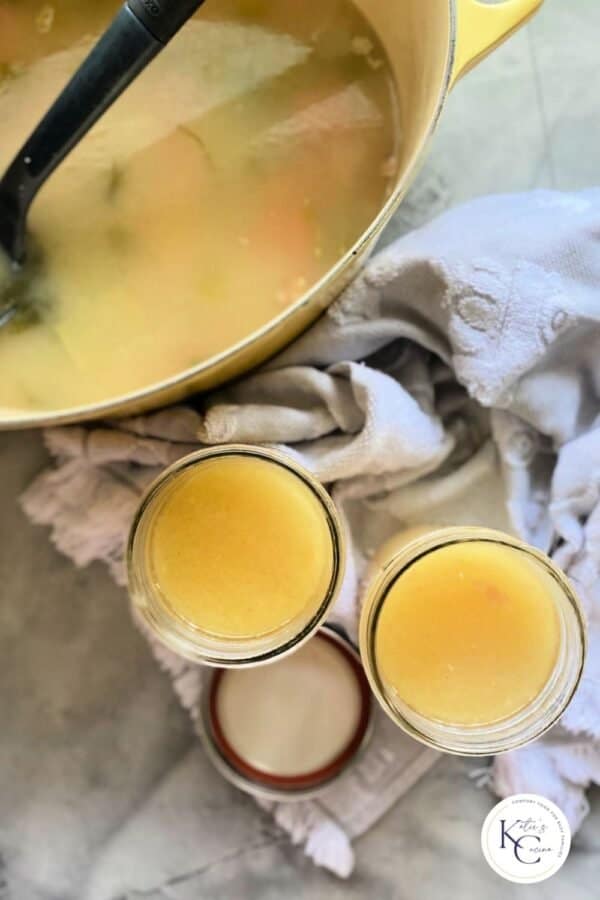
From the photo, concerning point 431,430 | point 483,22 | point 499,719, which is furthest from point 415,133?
point 499,719

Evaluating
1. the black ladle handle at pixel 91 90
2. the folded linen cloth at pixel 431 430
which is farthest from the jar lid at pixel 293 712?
the black ladle handle at pixel 91 90

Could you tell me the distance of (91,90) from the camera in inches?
20.4

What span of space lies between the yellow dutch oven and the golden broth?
40 millimetres

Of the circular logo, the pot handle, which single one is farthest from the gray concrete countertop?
the pot handle

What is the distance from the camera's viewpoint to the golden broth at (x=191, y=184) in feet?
1.94

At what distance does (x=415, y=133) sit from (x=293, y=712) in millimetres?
357

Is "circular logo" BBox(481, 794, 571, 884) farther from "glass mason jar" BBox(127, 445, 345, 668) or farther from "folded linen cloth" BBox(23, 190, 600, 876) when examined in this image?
"glass mason jar" BBox(127, 445, 345, 668)

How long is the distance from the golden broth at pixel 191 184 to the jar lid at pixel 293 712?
20cm

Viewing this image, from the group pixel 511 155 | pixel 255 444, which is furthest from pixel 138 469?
pixel 511 155

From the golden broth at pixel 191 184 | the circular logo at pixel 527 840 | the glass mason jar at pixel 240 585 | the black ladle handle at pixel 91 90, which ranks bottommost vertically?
the circular logo at pixel 527 840

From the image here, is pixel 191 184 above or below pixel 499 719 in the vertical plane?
above

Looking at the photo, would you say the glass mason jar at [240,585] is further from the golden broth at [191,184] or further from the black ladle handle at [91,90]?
the black ladle handle at [91,90]

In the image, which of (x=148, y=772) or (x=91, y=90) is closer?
(x=91, y=90)

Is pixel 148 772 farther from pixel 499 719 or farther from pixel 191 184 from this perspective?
pixel 191 184
